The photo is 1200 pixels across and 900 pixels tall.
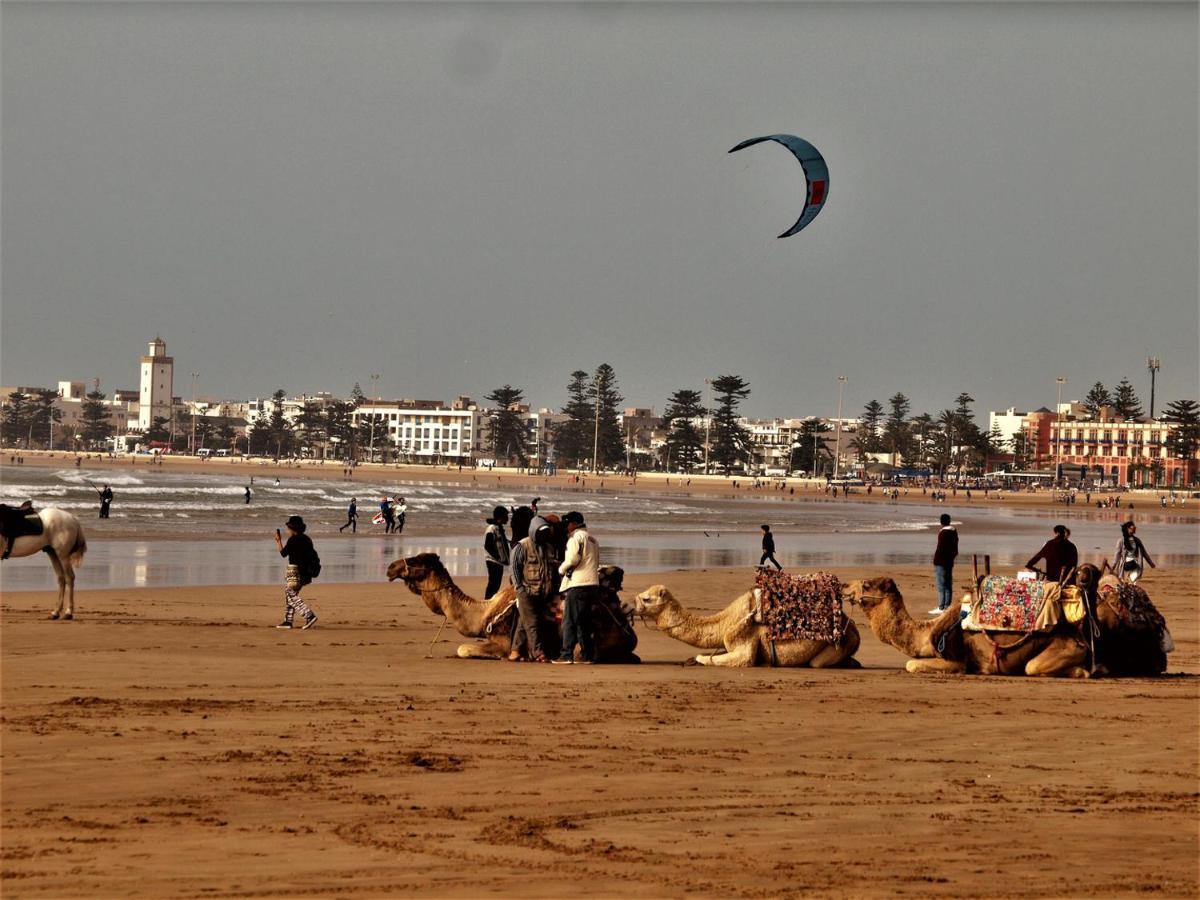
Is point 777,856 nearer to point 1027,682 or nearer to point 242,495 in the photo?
point 1027,682

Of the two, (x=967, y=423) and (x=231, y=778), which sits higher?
(x=967, y=423)

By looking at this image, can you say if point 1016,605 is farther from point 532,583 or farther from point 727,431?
point 727,431

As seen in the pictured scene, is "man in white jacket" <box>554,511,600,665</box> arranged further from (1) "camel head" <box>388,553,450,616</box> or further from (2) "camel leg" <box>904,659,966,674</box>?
(2) "camel leg" <box>904,659,966,674</box>

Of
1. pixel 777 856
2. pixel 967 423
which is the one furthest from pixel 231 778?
pixel 967 423

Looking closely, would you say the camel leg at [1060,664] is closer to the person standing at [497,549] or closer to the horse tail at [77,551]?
the person standing at [497,549]

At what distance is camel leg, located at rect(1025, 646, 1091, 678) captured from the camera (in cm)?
1362

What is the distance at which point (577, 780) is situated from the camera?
8422mm

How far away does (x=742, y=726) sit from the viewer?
1042cm

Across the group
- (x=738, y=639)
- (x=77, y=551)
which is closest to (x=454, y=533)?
(x=77, y=551)

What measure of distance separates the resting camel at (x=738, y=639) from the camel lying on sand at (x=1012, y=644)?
0.38 metres

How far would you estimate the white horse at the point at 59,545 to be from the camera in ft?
57.7

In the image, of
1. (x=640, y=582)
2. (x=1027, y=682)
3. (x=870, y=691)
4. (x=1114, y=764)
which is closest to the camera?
(x=1114, y=764)

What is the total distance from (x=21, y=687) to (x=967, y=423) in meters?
187

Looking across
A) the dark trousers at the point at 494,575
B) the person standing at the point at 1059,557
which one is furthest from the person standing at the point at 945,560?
the dark trousers at the point at 494,575
